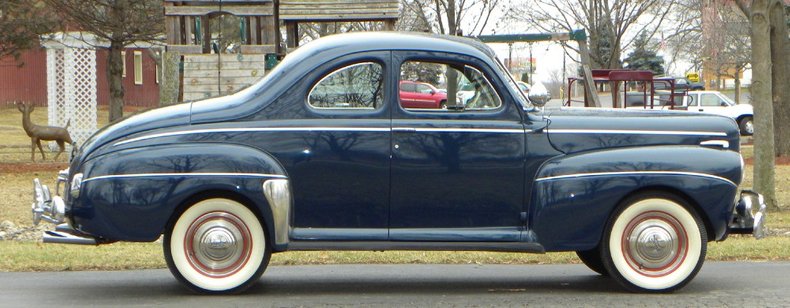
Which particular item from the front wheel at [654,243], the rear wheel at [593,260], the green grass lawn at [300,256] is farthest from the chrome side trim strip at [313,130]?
the green grass lawn at [300,256]

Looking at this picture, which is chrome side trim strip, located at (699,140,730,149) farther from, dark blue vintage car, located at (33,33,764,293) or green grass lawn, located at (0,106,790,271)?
green grass lawn, located at (0,106,790,271)

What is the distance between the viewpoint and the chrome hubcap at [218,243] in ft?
25.3

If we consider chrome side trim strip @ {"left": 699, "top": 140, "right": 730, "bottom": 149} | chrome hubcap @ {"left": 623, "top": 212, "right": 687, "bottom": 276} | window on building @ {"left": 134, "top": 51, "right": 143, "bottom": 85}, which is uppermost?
window on building @ {"left": 134, "top": 51, "right": 143, "bottom": 85}

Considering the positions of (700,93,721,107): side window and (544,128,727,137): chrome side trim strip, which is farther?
(700,93,721,107): side window

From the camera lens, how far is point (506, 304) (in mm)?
7535

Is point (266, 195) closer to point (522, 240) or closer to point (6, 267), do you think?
point (522, 240)

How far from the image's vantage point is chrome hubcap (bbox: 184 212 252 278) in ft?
25.3

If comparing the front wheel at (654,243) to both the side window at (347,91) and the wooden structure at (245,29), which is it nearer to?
the side window at (347,91)

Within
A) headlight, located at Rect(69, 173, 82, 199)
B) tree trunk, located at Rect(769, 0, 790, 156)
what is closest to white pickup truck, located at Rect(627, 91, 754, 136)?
tree trunk, located at Rect(769, 0, 790, 156)

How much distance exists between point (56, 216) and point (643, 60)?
45.0 m

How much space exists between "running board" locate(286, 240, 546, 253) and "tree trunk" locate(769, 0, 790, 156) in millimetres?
16685

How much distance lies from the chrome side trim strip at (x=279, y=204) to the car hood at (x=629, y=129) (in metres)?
1.89

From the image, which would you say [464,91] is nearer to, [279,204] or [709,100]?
[279,204]

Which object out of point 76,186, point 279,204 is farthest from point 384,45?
point 76,186
